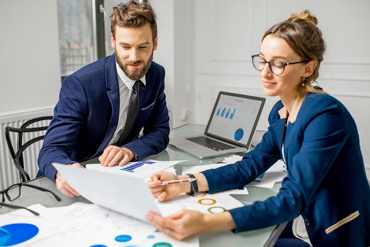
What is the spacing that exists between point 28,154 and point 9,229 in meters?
1.75

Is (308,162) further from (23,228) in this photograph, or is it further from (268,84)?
(23,228)

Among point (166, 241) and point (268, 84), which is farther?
point (268, 84)

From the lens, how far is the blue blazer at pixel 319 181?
3.01ft

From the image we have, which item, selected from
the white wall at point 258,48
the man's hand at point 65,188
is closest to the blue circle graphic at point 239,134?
the man's hand at point 65,188

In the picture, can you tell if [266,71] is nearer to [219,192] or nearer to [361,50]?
[219,192]

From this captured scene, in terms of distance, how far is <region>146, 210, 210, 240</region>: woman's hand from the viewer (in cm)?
81

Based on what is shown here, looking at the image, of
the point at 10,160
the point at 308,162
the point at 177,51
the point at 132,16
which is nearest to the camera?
the point at 308,162

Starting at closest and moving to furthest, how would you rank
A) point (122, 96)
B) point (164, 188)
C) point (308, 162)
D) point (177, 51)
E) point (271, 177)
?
point (308, 162) → point (164, 188) → point (271, 177) → point (122, 96) → point (177, 51)

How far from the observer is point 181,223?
0.81m

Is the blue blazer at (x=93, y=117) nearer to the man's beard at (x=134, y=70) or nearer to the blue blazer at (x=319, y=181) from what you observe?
the man's beard at (x=134, y=70)

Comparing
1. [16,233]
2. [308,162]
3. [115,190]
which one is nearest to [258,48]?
[308,162]

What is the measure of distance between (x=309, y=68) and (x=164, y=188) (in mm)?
578

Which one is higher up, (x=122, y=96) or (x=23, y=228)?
(x=122, y=96)

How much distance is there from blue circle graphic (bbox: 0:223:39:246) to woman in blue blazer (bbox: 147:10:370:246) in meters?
0.34
